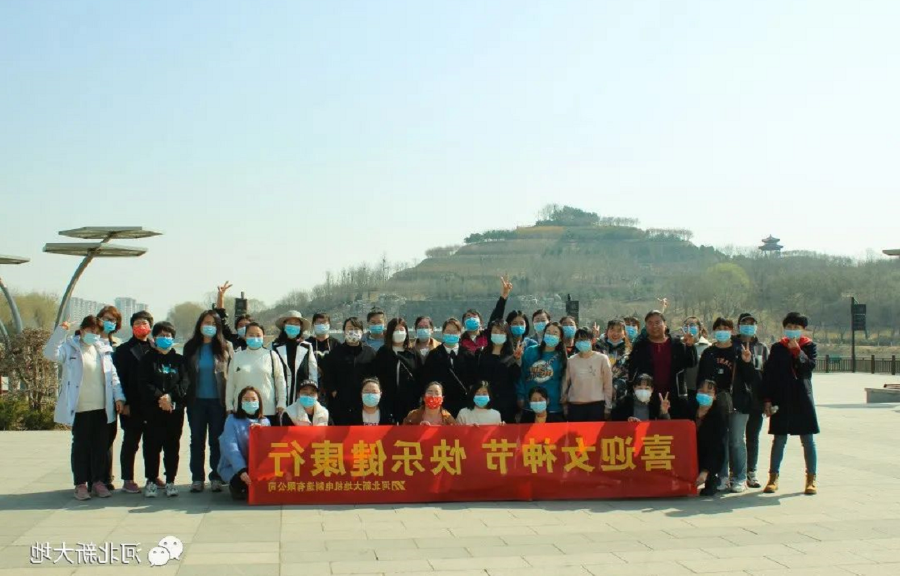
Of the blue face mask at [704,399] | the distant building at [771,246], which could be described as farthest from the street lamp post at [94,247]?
the distant building at [771,246]

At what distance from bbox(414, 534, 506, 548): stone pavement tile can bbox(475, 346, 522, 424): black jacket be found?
226cm

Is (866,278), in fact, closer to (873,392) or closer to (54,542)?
(873,392)

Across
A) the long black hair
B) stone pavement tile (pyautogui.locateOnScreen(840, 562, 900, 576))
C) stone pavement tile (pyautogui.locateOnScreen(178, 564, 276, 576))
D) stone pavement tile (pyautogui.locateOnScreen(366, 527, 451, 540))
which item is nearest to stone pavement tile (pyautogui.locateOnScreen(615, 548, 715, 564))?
stone pavement tile (pyautogui.locateOnScreen(840, 562, 900, 576))

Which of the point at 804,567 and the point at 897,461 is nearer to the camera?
the point at 804,567

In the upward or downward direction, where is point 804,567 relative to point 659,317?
downward

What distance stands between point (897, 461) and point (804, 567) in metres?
6.04

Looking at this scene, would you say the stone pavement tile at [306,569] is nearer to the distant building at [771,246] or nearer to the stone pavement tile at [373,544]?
the stone pavement tile at [373,544]

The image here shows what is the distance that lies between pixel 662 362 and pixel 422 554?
370cm

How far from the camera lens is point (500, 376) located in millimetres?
9211

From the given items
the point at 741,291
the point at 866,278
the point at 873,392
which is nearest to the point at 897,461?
the point at 873,392

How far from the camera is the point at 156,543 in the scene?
679cm

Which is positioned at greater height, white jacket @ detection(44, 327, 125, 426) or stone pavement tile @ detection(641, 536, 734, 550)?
white jacket @ detection(44, 327, 125, 426)

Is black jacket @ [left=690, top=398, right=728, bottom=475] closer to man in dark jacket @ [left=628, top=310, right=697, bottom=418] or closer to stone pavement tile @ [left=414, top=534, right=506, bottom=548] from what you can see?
man in dark jacket @ [left=628, top=310, right=697, bottom=418]

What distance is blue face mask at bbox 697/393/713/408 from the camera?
892 centimetres
